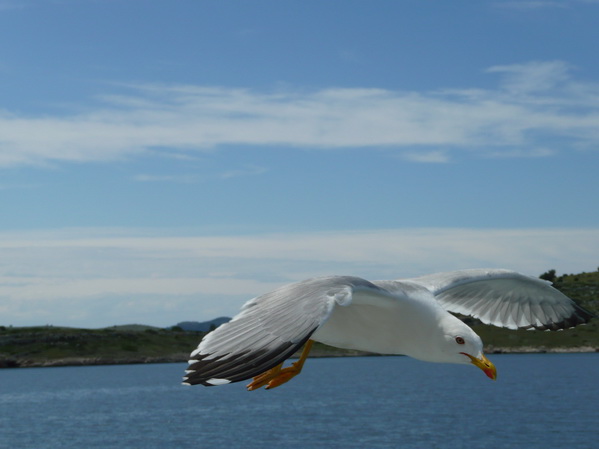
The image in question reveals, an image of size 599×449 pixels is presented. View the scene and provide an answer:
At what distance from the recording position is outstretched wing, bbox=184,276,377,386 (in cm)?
639

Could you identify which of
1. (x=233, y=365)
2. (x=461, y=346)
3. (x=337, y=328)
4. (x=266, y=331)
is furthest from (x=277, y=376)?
(x=233, y=365)

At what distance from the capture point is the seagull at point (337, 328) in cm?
663

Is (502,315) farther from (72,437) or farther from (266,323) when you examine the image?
(72,437)

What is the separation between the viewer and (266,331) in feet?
23.7

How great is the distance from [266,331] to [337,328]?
7.91 feet

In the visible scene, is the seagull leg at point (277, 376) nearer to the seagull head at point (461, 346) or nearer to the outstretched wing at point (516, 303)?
the seagull head at point (461, 346)

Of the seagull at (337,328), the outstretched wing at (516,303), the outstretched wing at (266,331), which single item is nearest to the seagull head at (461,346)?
the seagull at (337,328)

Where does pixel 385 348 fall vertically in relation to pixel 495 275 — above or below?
below

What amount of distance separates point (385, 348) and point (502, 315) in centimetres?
557

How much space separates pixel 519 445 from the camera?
145 m

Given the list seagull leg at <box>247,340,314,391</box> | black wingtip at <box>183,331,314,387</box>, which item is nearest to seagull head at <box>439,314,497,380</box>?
seagull leg at <box>247,340,314,391</box>

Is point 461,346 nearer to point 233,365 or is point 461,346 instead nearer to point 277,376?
point 277,376

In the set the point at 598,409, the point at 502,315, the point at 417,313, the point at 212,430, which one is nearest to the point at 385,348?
the point at 417,313

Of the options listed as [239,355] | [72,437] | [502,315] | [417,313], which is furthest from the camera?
[72,437]
